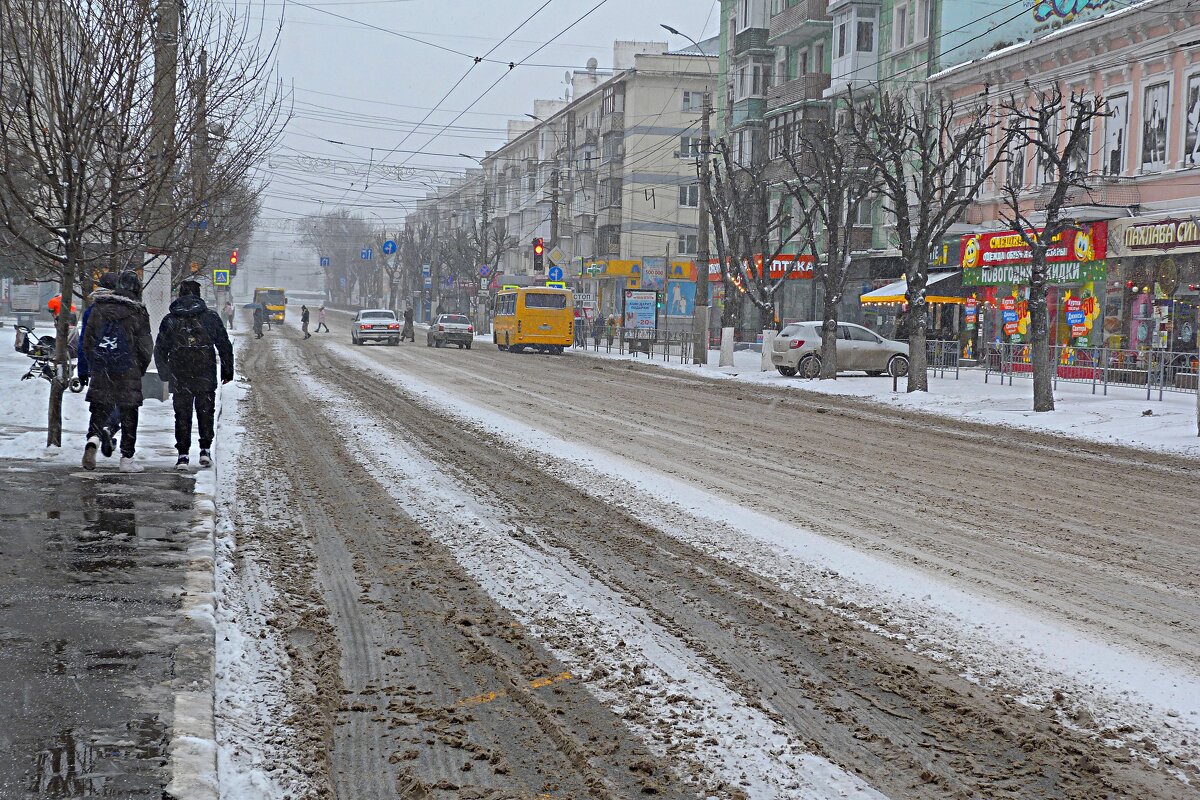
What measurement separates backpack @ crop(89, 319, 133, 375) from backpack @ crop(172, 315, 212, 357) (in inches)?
25.6

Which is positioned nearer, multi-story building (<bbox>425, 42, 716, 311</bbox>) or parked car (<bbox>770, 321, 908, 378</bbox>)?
parked car (<bbox>770, 321, 908, 378</bbox>)

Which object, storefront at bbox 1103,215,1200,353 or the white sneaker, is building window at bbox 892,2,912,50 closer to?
storefront at bbox 1103,215,1200,353

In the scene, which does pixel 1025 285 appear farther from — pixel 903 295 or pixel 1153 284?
pixel 1153 284

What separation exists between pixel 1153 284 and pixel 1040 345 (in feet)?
29.6

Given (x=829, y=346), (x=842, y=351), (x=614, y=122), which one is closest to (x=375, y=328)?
(x=842, y=351)

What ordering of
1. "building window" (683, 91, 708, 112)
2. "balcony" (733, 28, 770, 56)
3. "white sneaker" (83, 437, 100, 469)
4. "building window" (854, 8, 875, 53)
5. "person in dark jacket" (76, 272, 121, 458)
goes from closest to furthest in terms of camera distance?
"white sneaker" (83, 437, 100, 469)
"person in dark jacket" (76, 272, 121, 458)
"building window" (854, 8, 875, 53)
"balcony" (733, 28, 770, 56)
"building window" (683, 91, 708, 112)

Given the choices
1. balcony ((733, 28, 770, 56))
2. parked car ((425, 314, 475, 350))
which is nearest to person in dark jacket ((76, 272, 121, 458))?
parked car ((425, 314, 475, 350))

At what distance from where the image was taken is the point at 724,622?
6.26 metres

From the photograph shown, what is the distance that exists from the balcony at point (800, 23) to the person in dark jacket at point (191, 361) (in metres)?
41.7

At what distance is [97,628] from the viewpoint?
5461 millimetres

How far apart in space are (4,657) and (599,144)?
77981mm

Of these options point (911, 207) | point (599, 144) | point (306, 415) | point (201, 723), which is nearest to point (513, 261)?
point (599, 144)

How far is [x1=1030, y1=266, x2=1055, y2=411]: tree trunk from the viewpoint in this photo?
2220cm

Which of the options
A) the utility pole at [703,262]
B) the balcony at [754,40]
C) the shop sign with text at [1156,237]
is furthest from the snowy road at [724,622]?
the balcony at [754,40]
